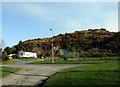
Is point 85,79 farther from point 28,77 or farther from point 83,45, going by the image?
point 83,45

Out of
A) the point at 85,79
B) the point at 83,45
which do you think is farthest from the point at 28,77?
the point at 83,45

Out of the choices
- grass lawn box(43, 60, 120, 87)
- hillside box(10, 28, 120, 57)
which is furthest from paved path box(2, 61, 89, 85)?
hillside box(10, 28, 120, 57)

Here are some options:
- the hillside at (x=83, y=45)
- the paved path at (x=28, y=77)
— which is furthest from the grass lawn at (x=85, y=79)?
the hillside at (x=83, y=45)

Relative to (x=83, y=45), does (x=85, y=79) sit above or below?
below

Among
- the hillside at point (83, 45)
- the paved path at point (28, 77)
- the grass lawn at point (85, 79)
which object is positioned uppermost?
the hillside at point (83, 45)

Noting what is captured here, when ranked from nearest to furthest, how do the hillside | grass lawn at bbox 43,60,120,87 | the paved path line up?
grass lawn at bbox 43,60,120,87 < the paved path < the hillside

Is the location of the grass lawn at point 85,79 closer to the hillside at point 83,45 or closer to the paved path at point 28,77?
the paved path at point 28,77

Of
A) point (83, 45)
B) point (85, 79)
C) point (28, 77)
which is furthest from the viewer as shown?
point (83, 45)

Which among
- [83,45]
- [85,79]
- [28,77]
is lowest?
[28,77]

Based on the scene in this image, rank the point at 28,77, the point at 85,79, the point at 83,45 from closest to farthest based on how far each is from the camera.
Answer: the point at 85,79
the point at 28,77
the point at 83,45

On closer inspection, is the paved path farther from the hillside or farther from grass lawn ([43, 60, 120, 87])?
the hillside

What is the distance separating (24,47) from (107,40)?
46446 millimetres

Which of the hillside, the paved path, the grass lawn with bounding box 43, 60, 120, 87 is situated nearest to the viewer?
the grass lawn with bounding box 43, 60, 120, 87

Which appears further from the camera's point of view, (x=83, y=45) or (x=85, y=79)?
(x=83, y=45)
